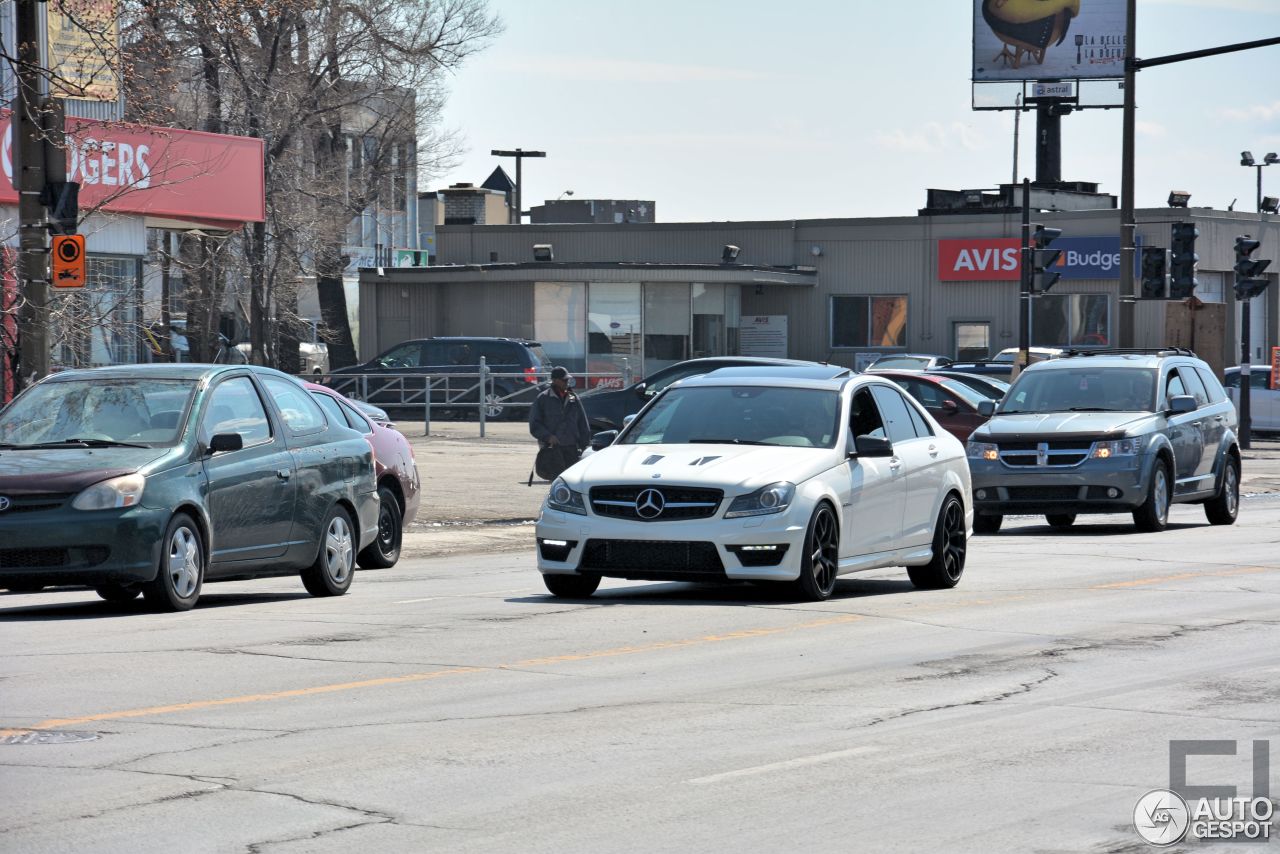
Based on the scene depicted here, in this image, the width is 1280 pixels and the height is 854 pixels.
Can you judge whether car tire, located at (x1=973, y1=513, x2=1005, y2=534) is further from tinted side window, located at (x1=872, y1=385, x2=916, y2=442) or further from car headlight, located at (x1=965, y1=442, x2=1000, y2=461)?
tinted side window, located at (x1=872, y1=385, x2=916, y2=442)

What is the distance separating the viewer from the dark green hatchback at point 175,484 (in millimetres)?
11930

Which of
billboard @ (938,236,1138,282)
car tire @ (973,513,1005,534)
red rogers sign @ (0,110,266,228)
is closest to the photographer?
car tire @ (973,513,1005,534)

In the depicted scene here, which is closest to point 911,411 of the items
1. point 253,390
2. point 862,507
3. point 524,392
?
point 862,507

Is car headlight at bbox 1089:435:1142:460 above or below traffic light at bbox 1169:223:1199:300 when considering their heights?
below

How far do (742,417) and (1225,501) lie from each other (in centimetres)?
1044

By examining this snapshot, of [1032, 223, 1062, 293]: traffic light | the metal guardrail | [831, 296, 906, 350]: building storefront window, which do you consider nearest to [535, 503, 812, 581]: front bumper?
[1032, 223, 1062, 293]: traffic light

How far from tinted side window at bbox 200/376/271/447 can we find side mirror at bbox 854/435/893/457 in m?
3.91

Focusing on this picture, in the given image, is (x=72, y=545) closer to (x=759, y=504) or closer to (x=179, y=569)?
(x=179, y=569)

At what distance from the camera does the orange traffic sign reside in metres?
17.3

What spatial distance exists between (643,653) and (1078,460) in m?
10.5

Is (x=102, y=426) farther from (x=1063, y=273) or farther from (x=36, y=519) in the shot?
(x=1063, y=273)

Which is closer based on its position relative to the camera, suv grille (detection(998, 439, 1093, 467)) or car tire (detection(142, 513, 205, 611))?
car tire (detection(142, 513, 205, 611))

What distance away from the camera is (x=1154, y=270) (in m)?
32.6

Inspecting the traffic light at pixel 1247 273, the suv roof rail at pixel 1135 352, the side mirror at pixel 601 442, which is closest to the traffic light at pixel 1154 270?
the traffic light at pixel 1247 273
